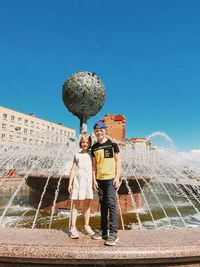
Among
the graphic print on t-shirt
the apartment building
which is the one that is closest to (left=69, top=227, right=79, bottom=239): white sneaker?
the graphic print on t-shirt

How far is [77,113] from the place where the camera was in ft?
36.1

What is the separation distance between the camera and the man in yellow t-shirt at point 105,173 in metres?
3.07

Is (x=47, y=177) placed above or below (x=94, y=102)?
below

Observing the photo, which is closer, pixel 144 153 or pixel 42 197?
pixel 42 197

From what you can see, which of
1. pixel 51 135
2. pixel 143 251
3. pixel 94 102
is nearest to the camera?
pixel 143 251

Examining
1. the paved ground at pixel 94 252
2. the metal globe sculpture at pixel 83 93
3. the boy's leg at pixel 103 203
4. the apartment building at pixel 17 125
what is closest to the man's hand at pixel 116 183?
the boy's leg at pixel 103 203

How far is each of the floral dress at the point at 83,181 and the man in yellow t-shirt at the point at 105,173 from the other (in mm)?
92

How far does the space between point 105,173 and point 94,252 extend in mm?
881

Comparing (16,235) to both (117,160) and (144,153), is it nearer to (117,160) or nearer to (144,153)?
(117,160)

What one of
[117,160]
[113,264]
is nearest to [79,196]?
[117,160]

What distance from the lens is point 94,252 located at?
250cm

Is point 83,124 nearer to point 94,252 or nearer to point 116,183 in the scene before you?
point 116,183

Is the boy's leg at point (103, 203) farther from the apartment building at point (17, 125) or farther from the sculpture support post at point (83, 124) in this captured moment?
the apartment building at point (17, 125)

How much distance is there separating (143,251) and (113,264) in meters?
0.31
